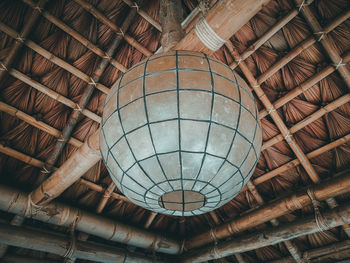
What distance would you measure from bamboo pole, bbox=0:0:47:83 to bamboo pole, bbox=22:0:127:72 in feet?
0.26

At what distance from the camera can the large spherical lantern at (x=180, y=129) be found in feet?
4.82

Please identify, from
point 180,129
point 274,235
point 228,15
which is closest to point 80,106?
point 228,15

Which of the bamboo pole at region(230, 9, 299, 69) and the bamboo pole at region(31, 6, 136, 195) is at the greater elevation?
the bamboo pole at region(230, 9, 299, 69)

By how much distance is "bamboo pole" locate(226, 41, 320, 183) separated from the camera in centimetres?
412

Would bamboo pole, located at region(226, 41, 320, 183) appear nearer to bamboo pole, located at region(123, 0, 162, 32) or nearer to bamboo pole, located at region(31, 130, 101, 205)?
bamboo pole, located at region(123, 0, 162, 32)

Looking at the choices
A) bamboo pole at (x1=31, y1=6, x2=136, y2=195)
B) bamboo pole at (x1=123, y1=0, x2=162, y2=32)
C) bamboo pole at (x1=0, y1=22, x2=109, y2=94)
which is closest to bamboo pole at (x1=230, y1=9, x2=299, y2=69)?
bamboo pole at (x1=123, y1=0, x2=162, y2=32)

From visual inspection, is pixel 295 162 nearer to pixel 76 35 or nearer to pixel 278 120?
pixel 278 120

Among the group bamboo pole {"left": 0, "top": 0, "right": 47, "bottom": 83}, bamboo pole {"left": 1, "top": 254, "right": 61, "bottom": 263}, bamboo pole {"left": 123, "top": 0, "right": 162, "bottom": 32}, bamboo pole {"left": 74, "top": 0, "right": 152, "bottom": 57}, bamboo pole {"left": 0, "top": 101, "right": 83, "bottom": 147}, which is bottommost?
bamboo pole {"left": 1, "top": 254, "right": 61, "bottom": 263}

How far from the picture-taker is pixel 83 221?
15.8 feet

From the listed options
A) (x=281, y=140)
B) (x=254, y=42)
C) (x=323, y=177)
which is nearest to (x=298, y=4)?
(x=254, y=42)

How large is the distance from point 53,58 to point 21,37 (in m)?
0.50

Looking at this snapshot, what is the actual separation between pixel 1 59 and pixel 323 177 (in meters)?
5.99

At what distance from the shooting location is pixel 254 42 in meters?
4.03

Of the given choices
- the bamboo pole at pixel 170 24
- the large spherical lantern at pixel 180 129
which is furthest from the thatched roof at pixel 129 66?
the large spherical lantern at pixel 180 129
